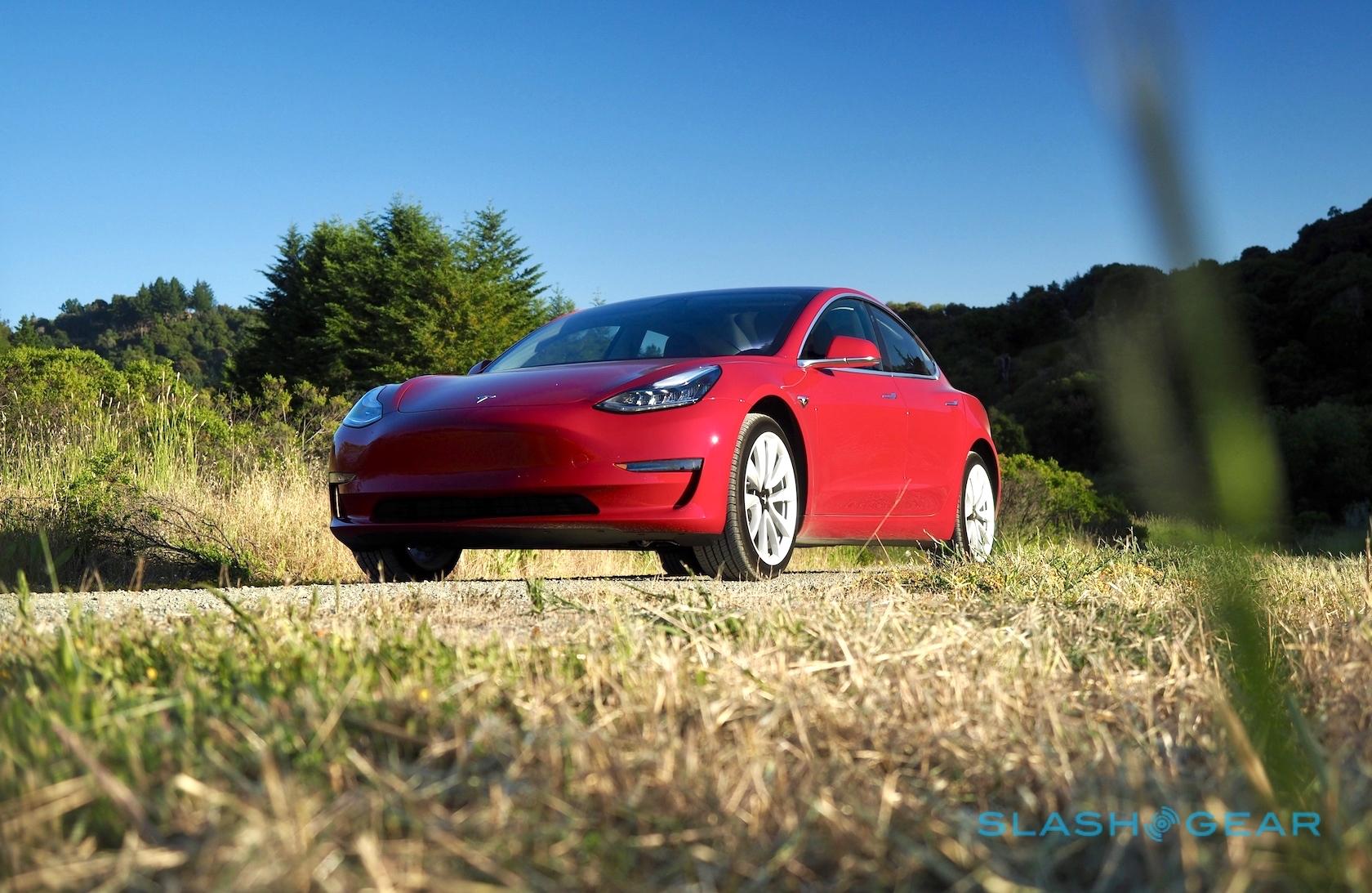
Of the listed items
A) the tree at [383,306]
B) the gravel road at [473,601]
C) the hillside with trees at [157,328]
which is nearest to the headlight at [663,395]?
the gravel road at [473,601]

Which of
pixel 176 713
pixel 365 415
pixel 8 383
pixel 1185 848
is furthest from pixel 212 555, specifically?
pixel 8 383

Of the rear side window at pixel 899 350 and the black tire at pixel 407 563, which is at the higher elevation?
the rear side window at pixel 899 350

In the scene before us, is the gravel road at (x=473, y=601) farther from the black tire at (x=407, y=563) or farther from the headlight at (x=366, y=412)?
the black tire at (x=407, y=563)

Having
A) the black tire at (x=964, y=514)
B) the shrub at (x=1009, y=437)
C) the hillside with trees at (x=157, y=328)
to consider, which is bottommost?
the shrub at (x=1009, y=437)

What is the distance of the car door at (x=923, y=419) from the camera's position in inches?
274

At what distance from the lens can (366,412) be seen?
5.85 m

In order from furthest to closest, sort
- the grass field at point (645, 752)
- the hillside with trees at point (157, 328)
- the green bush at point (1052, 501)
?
the hillside with trees at point (157, 328) < the green bush at point (1052, 501) < the grass field at point (645, 752)

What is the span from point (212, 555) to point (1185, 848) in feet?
21.8

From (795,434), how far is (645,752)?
428 cm

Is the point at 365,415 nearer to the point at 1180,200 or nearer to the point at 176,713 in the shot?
the point at 176,713

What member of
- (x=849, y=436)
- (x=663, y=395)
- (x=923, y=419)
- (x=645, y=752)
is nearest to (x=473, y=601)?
(x=663, y=395)

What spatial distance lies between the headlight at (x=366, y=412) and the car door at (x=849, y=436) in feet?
6.30

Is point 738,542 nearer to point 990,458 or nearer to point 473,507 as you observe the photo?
point 473,507

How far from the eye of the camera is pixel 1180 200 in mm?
805
